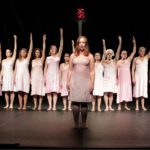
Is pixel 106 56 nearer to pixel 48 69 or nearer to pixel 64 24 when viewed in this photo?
pixel 48 69

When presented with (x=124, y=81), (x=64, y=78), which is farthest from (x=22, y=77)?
(x=124, y=81)

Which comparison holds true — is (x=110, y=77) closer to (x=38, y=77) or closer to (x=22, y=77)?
(x=38, y=77)

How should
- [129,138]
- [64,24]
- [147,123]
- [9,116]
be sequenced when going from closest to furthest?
1. [129,138]
2. [147,123]
3. [9,116]
4. [64,24]

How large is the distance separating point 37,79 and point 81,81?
139 inches

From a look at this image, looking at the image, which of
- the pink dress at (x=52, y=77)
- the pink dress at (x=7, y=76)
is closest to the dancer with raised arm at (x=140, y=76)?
the pink dress at (x=52, y=77)

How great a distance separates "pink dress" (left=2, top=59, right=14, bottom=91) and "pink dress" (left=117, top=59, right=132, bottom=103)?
8.28ft

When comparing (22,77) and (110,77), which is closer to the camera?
(110,77)

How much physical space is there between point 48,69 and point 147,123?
3.35 metres

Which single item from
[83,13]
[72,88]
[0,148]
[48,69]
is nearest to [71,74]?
[72,88]

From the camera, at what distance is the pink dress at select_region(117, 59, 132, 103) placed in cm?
1026

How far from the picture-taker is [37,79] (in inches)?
409

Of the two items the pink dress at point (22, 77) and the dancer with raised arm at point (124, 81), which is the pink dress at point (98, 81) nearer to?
the dancer with raised arm at point (124, 81)

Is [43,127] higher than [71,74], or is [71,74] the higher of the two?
[71,74]

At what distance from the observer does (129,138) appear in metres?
5.93
